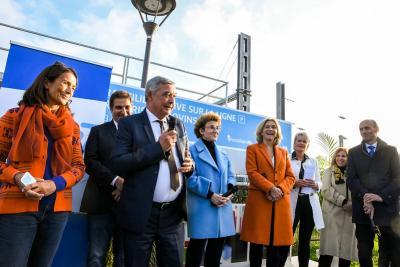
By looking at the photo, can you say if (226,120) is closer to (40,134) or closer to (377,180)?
(377,180)

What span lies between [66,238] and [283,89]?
607 centimetres

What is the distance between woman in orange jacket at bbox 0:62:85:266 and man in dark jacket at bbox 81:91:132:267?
25.5 inches

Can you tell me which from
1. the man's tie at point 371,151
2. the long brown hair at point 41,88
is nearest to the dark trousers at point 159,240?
the long brown hair at point 41,88

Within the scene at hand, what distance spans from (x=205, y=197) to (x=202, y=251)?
20.5 inches

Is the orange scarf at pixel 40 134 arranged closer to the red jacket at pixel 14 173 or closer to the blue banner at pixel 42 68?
the red jacket at pixel 14 173

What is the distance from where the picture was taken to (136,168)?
2.07 metres

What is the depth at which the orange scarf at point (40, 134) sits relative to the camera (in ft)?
6.12

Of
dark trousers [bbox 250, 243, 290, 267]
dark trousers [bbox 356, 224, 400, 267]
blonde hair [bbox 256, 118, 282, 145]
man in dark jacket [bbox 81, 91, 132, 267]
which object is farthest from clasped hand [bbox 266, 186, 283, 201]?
man in dark jacket [bbox 81, 91, 132, 267]

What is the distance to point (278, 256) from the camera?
3.49 metres

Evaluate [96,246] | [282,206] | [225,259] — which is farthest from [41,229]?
[225,259]

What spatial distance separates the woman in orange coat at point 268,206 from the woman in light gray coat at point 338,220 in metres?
1.12

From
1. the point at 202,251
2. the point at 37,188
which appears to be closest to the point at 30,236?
the point at 37,188

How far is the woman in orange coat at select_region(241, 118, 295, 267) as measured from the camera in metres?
3.43

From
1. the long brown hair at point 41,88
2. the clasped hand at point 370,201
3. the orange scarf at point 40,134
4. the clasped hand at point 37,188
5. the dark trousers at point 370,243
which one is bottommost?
the dark trousers at point 370,243
